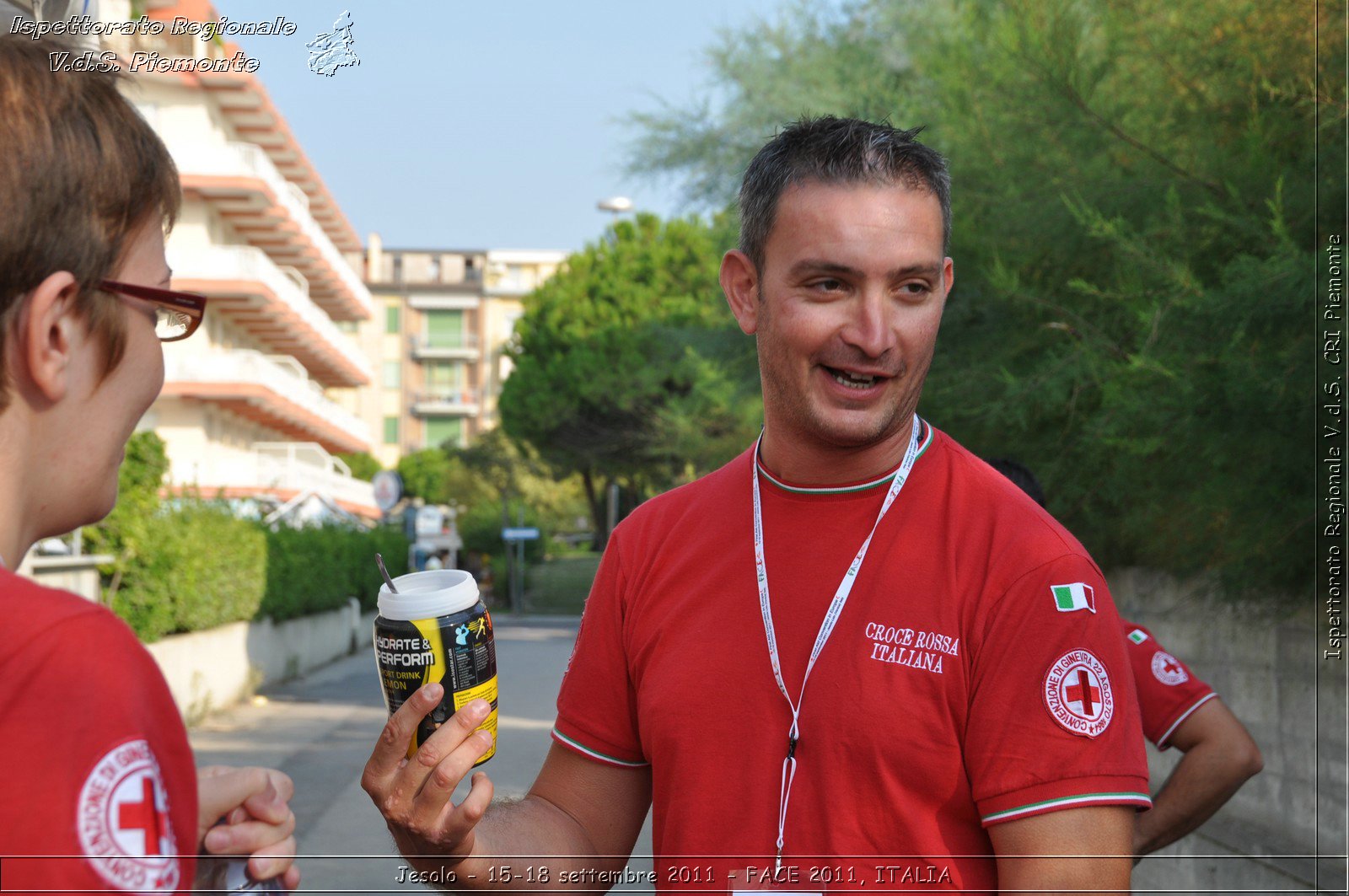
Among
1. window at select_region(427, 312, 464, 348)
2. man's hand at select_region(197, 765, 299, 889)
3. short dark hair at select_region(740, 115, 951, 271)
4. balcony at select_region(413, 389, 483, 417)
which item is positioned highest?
window at select_region(427, 312, 464, 348)

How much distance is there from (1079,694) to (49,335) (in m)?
1.60

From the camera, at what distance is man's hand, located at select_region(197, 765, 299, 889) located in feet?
5.31

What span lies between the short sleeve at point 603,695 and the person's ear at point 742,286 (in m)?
0.59

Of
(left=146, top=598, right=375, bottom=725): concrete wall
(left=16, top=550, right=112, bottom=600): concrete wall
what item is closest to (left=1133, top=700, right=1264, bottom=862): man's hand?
(left=146, top=598, right=375, bottom=725): concrete wall

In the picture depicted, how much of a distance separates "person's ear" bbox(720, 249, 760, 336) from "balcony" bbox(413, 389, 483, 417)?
96362mm

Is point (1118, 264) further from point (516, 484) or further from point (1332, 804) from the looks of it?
point (516, 484)

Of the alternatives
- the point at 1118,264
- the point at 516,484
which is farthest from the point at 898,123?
the point at 516,484

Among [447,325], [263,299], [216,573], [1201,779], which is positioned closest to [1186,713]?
[1201,779]

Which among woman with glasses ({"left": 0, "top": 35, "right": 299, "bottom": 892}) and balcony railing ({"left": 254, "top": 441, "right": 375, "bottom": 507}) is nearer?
woman with glasses ({"left": 0, "top": 35, "right": 299, "bottom": 892})

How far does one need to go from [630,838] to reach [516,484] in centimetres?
5845

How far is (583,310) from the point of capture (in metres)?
47.8

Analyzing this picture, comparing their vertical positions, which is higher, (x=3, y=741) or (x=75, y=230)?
(x=75, y=230)

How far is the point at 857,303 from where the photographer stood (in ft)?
8.55

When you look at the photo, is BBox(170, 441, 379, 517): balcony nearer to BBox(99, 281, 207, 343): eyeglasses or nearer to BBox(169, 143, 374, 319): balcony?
BBox(169, 143, 374, 319): balcony
